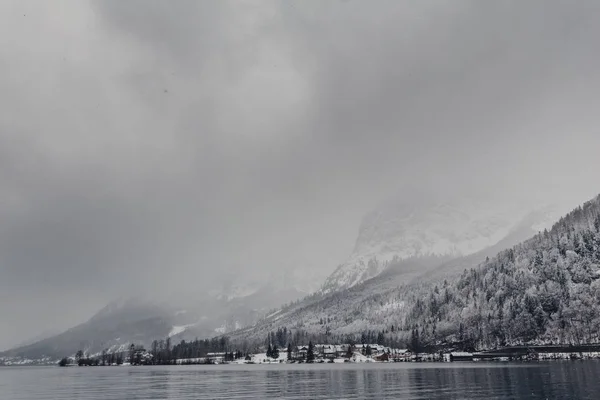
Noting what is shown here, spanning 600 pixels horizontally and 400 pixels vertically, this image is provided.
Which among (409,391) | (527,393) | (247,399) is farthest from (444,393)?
(247,399)

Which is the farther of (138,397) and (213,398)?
(138,397)

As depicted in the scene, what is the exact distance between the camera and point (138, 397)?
380 ft

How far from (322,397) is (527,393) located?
4275 cm

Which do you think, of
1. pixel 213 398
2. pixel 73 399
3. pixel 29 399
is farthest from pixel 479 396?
pixel 29 399

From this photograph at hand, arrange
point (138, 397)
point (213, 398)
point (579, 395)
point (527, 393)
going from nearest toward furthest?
point (579, 395), point (527, 393), point (213, 398), point (138, 397)

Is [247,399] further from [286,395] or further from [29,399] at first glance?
[29,399]

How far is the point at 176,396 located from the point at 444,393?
63.1m

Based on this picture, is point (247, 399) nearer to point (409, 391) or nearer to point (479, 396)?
point (409, 391)

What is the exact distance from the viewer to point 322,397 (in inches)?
4045

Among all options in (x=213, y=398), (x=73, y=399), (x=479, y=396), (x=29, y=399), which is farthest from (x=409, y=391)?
(x=29, y=399)

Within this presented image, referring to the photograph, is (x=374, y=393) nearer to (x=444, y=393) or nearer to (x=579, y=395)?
(x=444, y=393)

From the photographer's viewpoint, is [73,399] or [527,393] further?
[73,399]

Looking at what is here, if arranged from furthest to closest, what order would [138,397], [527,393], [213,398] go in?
[138,397]
[213,398]
[527,393]

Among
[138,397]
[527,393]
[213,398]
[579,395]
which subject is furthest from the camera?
[138,397]
